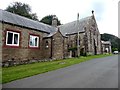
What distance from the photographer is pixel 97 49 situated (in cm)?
4041

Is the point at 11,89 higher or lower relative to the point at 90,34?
lower

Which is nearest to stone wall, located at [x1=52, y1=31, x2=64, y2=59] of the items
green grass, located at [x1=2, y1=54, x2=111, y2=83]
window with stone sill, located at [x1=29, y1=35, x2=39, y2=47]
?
window with stone sill, located at [x1=29, y1=35, x2=39, y2=47]

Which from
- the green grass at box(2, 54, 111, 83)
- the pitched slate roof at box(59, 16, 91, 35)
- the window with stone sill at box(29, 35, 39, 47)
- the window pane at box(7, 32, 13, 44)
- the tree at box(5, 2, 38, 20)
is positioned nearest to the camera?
the green grass at box(2, 54, 111, 83)

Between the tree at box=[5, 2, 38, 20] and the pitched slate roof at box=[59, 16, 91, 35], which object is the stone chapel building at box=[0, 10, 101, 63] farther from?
the tree at box=[5, 2, 38, 20]

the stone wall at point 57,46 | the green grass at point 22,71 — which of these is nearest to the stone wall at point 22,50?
the stone wall at point 57,46

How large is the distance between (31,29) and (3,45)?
5.31 m

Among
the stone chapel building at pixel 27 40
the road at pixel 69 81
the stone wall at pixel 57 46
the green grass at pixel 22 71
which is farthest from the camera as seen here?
the stone wall at pixel 57 46

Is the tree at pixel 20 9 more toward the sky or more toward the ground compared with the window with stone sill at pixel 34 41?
more toward the sky

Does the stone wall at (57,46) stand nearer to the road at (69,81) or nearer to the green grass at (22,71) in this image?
the green grass at (22,71)

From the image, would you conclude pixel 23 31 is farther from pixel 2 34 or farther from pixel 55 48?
pixel 55 48

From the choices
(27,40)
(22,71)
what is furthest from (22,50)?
(22,71)

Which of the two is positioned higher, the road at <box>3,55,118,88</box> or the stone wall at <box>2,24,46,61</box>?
the stone wall at <box>2,24,46,61</box>

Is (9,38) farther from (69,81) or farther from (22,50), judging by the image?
(69,81)

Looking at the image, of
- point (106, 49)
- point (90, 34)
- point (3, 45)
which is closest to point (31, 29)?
point (3, 45)
